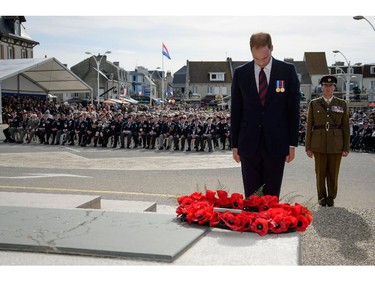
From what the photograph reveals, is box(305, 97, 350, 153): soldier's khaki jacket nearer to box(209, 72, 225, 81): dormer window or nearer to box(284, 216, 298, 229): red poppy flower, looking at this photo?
box(284, 216, 298, 229): red poppy flower

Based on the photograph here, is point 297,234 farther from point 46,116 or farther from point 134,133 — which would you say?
point 46,116

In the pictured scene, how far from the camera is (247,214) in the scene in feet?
13.4

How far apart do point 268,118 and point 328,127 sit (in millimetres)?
2703

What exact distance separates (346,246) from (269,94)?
1.79 metres

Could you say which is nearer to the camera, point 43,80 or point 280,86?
point 280,86

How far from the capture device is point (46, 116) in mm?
23609

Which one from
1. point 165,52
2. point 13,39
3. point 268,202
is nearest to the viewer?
point 268,202

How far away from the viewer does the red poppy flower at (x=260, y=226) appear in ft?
12.5

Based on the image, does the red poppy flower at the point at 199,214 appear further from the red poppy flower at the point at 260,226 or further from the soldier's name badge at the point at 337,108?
the soldier's name badge at the point at 337,108

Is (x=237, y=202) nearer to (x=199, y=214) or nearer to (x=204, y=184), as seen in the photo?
(x=199, y=214)

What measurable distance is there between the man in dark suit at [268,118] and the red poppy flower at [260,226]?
2.63ft

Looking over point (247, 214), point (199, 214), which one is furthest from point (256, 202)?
point (199, 214)

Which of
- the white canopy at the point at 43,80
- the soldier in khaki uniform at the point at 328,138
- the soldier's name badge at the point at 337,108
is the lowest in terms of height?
the soldier in khaki uniform at the point at 328,138

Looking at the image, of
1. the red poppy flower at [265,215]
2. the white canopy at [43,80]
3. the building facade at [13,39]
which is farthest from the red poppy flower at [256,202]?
the building facade at [13,39]
